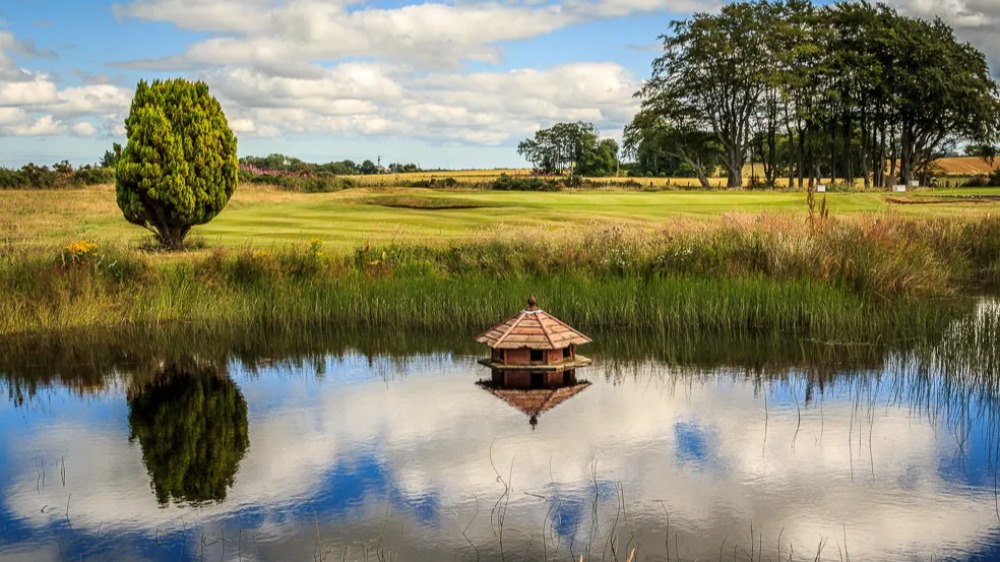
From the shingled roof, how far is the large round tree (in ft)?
44.9

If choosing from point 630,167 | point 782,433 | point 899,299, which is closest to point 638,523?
point 782,433

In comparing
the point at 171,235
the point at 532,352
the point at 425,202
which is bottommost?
the point at 532,352

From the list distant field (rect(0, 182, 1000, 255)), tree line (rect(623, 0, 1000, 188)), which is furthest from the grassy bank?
tree line (rect(623, 0, 1000, 188))

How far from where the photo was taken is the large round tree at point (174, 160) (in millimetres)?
21953

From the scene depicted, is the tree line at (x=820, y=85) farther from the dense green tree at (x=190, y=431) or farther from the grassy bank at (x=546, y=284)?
the dense green tree at (x=190, y=431)

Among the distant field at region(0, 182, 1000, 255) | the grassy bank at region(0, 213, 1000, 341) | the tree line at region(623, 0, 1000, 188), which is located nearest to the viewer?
the grassy bank at region(0, 213, 1000, 341)

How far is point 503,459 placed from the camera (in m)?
7.73

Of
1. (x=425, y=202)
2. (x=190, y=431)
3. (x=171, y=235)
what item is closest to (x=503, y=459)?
(x=190, y=431)

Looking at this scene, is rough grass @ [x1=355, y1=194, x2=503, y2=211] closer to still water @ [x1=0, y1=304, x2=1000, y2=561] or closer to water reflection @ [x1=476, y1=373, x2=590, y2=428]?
still water @ [x1=0, y1=304, x2=1000, y2=561]

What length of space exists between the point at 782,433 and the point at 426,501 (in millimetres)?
3577

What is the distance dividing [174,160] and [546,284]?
11.2m

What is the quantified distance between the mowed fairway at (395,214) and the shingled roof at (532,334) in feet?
28.7

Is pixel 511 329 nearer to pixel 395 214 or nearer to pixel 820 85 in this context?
Result: pixel 395 214

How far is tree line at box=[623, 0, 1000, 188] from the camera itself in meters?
59.1
